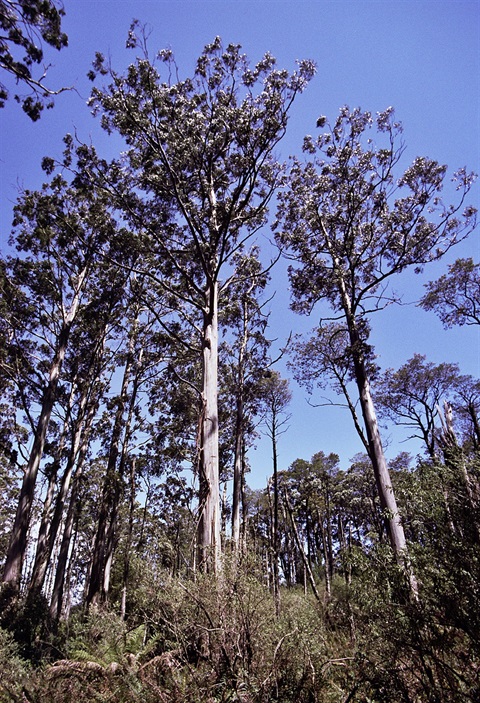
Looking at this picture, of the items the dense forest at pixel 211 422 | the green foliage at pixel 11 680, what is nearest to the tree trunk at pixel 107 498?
the dense forest at pixel 211 422

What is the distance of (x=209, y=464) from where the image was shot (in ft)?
23.7

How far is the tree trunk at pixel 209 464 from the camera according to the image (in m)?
5.78

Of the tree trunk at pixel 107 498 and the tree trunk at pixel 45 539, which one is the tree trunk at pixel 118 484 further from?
the tree trunk at pixel 45 539

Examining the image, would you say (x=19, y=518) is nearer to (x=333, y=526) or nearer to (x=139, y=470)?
(x=139, y=470)

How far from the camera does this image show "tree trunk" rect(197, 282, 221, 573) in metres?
5.78

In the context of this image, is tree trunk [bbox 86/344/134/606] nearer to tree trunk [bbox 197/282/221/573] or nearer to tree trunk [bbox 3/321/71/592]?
tree trunk [bbox 3/321/71/592]

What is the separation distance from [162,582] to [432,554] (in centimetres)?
343

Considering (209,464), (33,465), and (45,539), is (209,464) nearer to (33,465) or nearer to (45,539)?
(33,465)

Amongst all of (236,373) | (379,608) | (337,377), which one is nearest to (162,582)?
(379,608)

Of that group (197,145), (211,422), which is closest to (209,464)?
(211,422)

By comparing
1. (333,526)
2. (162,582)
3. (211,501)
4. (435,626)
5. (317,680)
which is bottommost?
(317,680)

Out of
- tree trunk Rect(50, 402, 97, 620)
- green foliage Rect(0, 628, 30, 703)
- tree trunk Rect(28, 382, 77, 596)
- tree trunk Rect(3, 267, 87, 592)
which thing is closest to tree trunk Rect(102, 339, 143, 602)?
tree trunk Rect(50, 402, 97, 620)

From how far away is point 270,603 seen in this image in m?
4.67

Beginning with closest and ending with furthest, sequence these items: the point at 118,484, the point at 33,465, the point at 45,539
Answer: the point at 33,465
the point at 118,484
the point at 45,539
